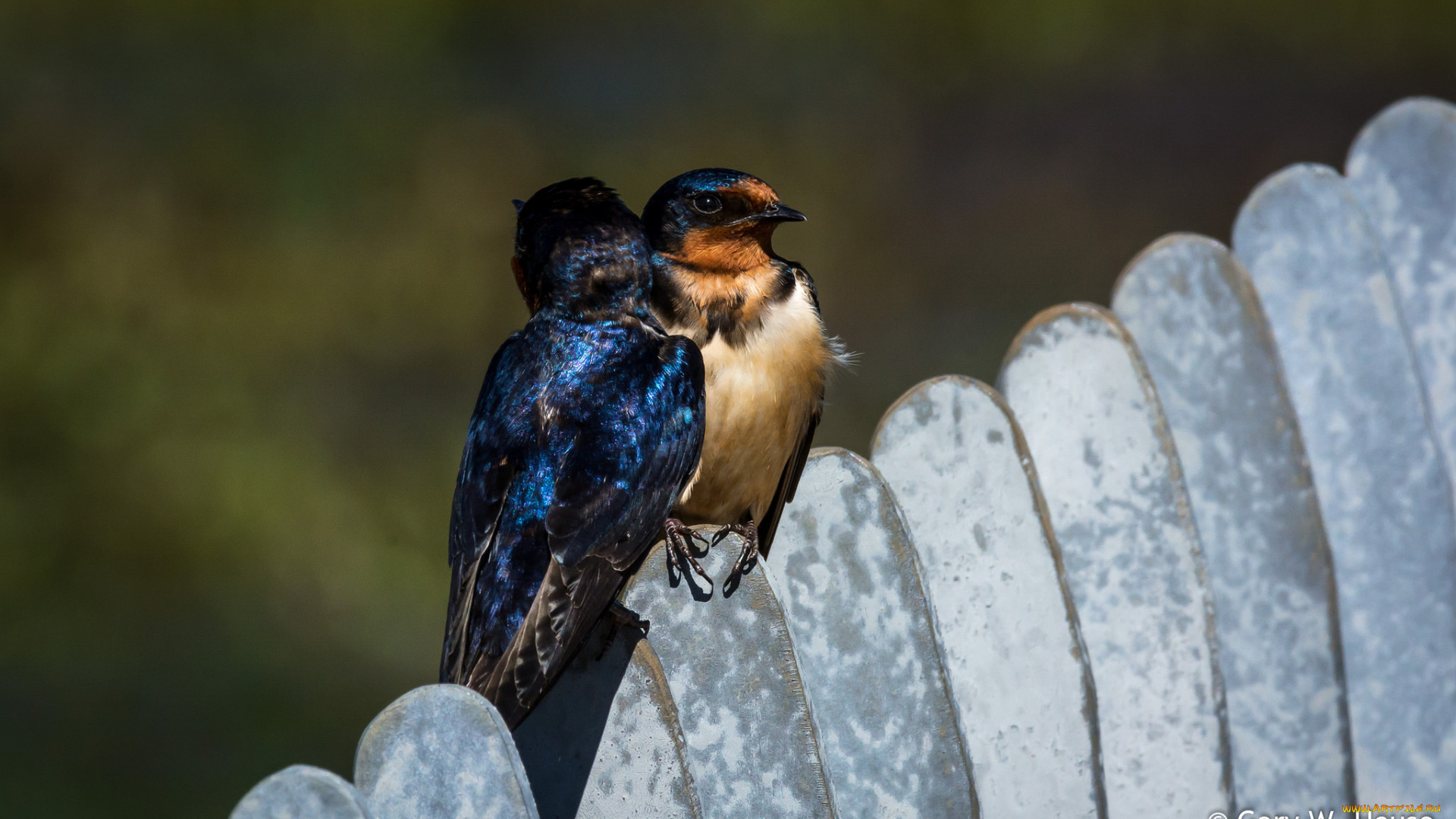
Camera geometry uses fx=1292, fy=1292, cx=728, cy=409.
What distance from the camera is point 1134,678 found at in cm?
117

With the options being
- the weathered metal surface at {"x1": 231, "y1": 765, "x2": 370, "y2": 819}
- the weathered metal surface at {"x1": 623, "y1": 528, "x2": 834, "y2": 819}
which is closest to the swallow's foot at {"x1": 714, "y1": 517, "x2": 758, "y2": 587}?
the weathered metal surface at {"x1": 623, "y1": 528, "x2": 834, "y2": 819}

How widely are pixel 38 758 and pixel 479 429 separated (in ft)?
7.58

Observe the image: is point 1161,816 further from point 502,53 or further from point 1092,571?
point 502,53

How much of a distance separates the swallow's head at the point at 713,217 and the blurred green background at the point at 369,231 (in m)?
1.91

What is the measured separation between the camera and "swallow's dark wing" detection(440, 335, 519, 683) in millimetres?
896

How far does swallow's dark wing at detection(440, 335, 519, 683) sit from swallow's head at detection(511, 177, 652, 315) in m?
0.09

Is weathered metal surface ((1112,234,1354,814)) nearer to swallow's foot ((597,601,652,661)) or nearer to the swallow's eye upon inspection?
the swallow's eye

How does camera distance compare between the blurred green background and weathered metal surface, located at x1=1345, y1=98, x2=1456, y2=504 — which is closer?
weathered metal surface, located at x1=1345, y1=98, x2=1456, y2=504

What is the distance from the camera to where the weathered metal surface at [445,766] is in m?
0.73

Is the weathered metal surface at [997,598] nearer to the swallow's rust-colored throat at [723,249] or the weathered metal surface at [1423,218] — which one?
the swallow's rust-colored throat at [723,249]

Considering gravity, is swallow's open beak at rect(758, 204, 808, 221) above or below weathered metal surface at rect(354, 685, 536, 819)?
above

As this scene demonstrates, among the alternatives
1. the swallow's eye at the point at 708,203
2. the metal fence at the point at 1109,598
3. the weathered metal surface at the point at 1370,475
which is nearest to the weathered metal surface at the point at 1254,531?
the metal fence at the point at 1109,598

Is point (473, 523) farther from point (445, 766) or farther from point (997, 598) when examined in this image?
point (997, 598)

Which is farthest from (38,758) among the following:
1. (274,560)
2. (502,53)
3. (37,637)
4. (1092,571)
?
(1092,571)
